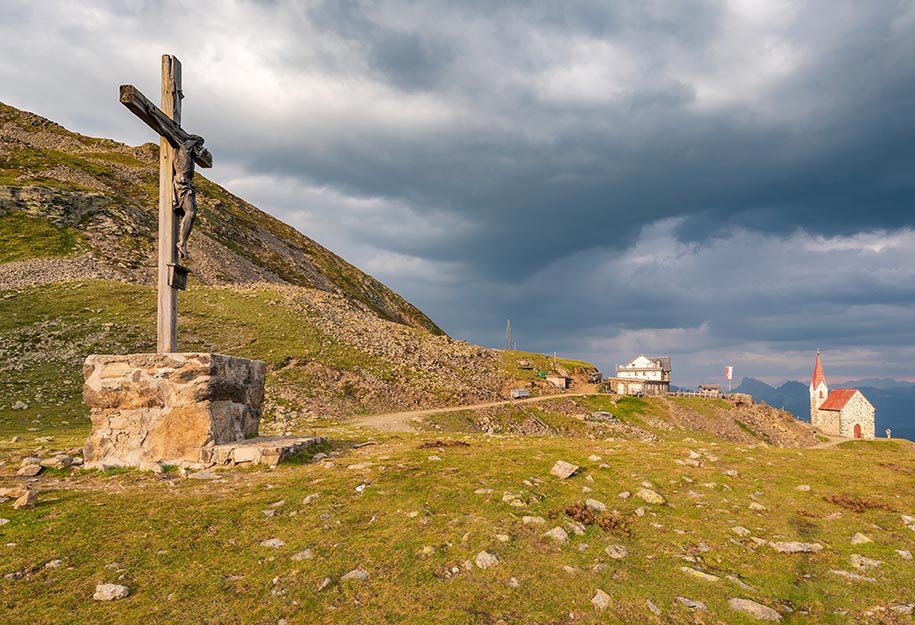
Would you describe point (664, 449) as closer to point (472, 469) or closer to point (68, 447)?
point (472, 469)

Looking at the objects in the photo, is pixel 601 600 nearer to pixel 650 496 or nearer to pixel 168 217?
pixel 650 496

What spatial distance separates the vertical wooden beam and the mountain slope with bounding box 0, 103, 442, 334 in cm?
4587

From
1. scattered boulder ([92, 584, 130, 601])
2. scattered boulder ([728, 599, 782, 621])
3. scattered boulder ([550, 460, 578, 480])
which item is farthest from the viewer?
scattered boulder ([550, 460, 578, 480])

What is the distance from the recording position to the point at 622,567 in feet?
23.2

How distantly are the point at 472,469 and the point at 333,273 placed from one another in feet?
415

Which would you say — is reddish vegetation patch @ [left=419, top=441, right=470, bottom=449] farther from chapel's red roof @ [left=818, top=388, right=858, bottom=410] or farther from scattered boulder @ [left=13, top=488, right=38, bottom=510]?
chapel's red roof @ [left=818, top=388, right=858, bottom=410]

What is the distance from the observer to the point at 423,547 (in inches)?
289

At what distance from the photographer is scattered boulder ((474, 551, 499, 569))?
6887mm

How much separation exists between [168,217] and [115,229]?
67459mm

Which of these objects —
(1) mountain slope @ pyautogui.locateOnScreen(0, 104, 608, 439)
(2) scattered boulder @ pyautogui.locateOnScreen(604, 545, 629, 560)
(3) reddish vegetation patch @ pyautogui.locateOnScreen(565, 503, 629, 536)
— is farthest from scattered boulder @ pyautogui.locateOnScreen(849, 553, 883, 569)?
(1) mountain slope @ pyautogui.locateOnScreen(0, 104, 608, 439)

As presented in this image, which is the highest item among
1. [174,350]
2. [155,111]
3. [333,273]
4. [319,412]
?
[333,273]

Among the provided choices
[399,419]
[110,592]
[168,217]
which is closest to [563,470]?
[110,592]

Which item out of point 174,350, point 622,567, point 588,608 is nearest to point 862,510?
point 622,567

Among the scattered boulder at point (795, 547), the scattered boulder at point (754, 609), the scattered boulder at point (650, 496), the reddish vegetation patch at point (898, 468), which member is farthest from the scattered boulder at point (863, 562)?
the reddish vegetation patch at point (898, 468)
